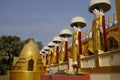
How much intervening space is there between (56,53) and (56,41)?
1.69m

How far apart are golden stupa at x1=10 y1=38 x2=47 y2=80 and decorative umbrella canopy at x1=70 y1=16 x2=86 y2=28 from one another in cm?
410

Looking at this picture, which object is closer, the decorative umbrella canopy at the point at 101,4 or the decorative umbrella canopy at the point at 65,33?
the decorative umbrella canopy at the point at 101,4

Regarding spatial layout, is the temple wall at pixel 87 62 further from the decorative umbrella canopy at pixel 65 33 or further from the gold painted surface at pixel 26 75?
the decorative umbrella canopy at pixel 65 33

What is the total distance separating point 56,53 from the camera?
22797mm

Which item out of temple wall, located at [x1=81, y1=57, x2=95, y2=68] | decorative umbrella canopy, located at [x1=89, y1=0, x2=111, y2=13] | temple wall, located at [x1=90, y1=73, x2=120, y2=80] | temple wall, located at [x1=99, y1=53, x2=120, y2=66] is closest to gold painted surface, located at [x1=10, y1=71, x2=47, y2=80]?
temple wall, located at [x1=81, y1=57, x2=95, y2=68]

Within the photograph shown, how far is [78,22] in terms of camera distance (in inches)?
605

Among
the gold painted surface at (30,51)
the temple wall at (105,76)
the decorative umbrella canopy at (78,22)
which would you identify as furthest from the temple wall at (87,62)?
the gold painted surface at (30,51)

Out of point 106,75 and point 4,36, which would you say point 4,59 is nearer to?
point 4,36

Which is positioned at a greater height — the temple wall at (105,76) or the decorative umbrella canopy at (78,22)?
the decorative umbrella canopy at (78,22)

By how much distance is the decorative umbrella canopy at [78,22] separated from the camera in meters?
15.3

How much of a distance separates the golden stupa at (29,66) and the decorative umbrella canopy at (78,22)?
4.10 m

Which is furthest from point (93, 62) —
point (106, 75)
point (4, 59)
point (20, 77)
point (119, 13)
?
point (4, 59)

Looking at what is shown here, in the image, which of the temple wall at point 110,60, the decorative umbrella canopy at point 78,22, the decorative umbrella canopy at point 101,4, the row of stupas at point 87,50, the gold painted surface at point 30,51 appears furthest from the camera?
the gold painted surface at point 30,51

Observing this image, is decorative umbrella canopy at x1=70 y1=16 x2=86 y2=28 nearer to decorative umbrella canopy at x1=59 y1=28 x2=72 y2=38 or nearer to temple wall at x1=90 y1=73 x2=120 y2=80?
decorative umbrella canopy at x1=59 y1=28 x2=72 y2=38
